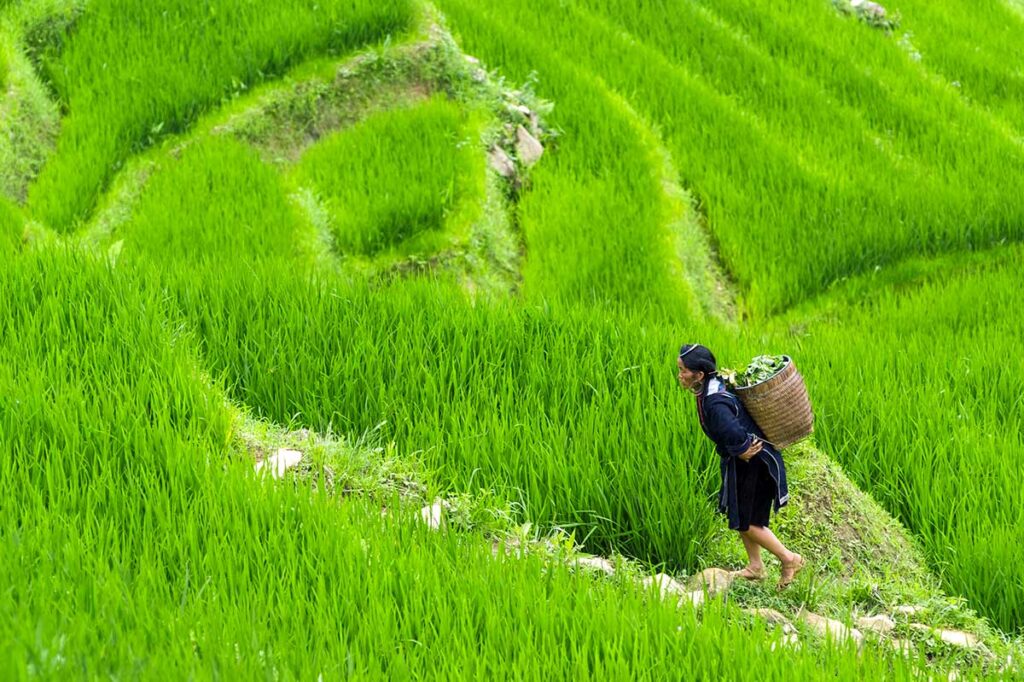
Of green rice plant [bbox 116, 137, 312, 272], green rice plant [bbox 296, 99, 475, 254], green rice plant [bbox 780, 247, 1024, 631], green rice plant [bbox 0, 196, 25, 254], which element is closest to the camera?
green rice plant [bbox 780, 247, 1024, 631]

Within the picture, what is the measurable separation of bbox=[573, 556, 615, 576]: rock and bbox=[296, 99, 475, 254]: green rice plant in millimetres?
3462

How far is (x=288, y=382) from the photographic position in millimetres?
4270

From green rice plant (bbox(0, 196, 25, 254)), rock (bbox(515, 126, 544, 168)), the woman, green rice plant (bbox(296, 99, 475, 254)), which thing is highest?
the woman

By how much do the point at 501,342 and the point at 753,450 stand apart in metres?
1.59

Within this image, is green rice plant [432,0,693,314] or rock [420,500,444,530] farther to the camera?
green rice plant [432,0,693,314]

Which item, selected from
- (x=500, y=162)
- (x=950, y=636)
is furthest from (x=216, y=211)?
(x=950, y=636)

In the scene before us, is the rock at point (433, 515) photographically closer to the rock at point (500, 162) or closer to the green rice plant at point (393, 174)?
the green rice plant at point (393, 174)

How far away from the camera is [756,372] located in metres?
3.36

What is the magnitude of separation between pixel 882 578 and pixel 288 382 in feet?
A: 8.36

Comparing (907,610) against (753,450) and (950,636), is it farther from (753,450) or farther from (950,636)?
(753,450)

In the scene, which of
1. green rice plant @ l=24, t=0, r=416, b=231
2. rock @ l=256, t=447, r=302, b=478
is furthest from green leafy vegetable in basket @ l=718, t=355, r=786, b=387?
green rice plant @ l=24, t=0, r=416, b=231

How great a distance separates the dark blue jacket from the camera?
3.26 meters

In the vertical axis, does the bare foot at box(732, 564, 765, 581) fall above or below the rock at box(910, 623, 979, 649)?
below

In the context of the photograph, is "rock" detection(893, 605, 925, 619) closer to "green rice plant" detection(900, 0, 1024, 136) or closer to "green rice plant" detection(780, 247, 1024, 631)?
"green rice plant" detection(780, 247, 1024, 631)
